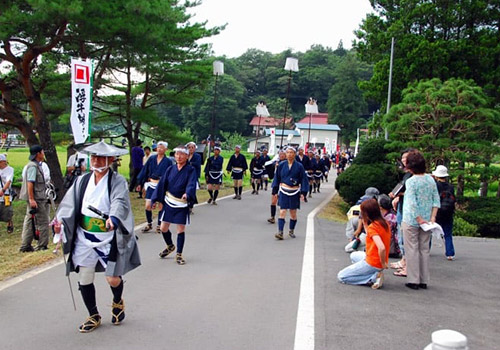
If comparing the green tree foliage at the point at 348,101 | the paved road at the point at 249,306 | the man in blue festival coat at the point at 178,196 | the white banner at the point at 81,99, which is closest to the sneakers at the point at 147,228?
the paved road at the point at 249,306

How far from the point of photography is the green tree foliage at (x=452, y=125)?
1427cm

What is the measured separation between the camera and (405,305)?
19.0 ft

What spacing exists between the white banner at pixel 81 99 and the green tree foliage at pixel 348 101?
207ft

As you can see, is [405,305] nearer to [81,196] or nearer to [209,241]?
[81,196]

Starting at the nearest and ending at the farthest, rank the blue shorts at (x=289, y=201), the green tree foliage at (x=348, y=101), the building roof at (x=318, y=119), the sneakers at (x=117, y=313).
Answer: the sneakers at (x=117, y=313)
the blue shorts at (x=289, y=201)
the green tree foliage at (x=348, y=101)
the building roof at (x=318, y=119)

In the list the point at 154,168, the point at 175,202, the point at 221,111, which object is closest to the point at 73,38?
the point at 154,168

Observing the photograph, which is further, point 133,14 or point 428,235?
point 133,14

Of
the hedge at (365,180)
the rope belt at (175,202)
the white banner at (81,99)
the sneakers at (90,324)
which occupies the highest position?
the white banner at (81,99)

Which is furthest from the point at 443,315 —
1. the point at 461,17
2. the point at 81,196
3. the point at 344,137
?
the point at 344,137

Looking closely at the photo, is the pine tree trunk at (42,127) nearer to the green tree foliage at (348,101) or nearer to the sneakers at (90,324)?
the sneakers at (90,324)

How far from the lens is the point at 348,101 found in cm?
7156

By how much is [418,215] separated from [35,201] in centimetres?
659

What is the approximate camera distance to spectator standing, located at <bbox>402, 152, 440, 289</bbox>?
21.4ft

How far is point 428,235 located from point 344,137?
227ft
